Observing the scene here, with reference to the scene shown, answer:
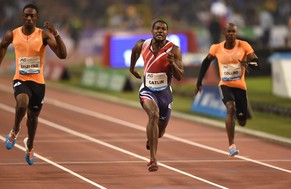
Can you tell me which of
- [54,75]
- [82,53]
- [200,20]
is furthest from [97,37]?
[54,75]

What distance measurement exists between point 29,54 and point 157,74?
6.46ft

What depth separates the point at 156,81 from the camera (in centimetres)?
1569

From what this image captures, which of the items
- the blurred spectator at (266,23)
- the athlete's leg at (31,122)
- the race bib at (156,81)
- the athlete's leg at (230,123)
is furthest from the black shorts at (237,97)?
the blurred spectator at (266,23)

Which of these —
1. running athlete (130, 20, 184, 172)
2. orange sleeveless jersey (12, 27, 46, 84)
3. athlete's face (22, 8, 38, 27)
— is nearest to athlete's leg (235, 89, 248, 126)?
running athlete (130, 20, 184, 172)

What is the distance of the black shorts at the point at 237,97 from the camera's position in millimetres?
17828

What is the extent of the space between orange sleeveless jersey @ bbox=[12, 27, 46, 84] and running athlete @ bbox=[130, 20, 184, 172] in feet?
4.85

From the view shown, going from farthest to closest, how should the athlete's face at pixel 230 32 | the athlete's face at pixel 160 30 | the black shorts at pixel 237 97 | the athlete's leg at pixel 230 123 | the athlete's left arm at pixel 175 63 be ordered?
the black shorts at pixel 237 97, the athlete's leg at pixel 230 123, the athlete's face at pixel 230 32, the athlete's face at pixel 160 30, the athlete's left arm at pixel 175 63

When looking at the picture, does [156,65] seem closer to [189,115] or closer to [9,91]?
[189,115]

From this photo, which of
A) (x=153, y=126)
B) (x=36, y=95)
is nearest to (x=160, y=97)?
(x=153, y=126)

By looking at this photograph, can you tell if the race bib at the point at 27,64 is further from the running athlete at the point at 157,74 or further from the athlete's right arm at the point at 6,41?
the running athlete at the point at 157,74

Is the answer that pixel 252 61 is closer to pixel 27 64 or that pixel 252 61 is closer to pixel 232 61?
pixel 232 61

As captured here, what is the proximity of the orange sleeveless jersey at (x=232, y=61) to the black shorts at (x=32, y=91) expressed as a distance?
3.54 meters

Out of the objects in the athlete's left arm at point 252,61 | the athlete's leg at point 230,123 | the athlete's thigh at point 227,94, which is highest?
the athlete's left arm at point 252,61

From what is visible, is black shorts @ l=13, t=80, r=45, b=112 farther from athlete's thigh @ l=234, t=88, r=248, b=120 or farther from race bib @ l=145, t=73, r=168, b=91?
athlete's thigh @ l=234, t=88, r=248, b=120
